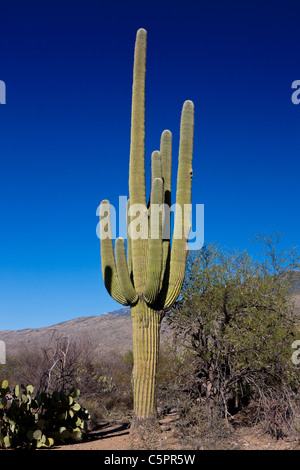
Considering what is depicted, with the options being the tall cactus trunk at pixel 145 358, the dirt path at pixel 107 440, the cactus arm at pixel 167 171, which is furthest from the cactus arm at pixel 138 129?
the dirt path at pixel 107 440

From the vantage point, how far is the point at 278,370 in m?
9.96

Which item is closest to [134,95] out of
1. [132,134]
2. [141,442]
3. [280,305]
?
[132,134]

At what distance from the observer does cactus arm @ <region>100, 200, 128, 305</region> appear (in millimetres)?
10675

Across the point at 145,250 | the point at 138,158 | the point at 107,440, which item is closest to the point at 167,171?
the point at 138,158

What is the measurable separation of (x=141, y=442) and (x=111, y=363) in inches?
379

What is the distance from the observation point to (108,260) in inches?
423

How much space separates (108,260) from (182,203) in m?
2.40

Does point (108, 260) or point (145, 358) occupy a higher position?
point (108, 260)

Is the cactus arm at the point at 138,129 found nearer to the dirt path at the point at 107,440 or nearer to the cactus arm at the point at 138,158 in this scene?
the cactus arm at the point at 138,158

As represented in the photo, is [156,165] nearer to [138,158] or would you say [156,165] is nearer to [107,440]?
[138,158]

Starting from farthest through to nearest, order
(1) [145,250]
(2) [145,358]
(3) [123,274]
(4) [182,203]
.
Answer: (4) [182,203], (1) [145,250], (3) [123,274], (2) [145,358]

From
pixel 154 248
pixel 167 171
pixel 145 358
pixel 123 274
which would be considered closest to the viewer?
pixel 154 248

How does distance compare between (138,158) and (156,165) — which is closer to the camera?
A: (138,158)
